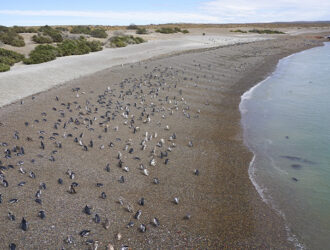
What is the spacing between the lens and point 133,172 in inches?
317

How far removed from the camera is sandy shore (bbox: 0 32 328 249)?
5.75 m

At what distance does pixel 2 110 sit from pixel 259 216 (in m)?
11.6

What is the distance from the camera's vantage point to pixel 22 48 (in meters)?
29.2

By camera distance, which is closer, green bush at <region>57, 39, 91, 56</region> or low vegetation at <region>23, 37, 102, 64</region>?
low vegetation at <region>23, 37, 102, 64</region>

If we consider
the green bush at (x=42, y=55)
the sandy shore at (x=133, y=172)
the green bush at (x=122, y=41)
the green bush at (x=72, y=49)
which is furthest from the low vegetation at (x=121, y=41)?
the sandy shore at (x=133, y=172)

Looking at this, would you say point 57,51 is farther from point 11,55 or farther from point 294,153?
point 294,153

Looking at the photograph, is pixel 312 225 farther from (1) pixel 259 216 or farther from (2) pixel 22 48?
(2) pixel 22 48

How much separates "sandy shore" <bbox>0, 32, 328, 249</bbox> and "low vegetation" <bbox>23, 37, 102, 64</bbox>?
1003 centimetres

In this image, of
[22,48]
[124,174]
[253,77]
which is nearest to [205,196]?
[124,174]

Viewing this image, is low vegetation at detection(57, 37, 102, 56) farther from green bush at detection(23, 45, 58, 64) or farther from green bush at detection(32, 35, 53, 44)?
green bush at detection(32, 35, 53, 44)

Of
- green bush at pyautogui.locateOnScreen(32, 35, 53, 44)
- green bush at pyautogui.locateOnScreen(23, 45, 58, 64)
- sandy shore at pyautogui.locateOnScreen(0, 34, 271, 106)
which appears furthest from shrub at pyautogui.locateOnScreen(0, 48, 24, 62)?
green bush at pyautogui.locateOnScreen(32, 35, 53, 44)

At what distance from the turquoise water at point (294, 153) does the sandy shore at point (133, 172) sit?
45 cm

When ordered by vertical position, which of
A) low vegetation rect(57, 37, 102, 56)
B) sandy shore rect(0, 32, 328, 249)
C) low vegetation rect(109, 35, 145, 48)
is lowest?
low vegetation rect(109, 35, 145, 48)

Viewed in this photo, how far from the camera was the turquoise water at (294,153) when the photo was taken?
650 centimetres
